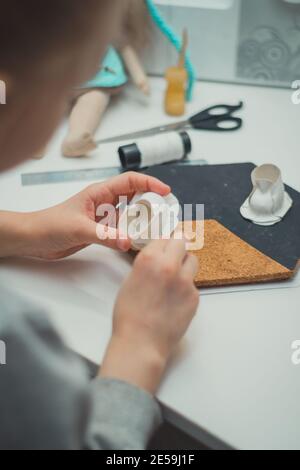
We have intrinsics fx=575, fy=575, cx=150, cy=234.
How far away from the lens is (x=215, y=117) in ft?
3.47

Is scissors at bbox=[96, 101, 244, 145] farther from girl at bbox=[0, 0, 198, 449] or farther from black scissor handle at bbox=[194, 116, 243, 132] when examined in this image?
girl at bbox=[0, 0, 198, 449]

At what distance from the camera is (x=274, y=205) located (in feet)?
2.49

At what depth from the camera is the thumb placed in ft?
2.17

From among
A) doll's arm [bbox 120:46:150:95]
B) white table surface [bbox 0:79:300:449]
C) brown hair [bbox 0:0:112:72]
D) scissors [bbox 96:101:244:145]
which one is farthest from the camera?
doll's arm [bbox 120:46:150:95]

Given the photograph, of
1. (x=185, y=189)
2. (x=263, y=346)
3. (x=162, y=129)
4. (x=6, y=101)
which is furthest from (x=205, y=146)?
(x=6, y=101)

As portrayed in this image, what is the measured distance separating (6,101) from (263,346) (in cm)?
36

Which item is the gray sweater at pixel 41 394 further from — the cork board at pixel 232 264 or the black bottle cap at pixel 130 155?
the black bottle cap at pixel 130 155

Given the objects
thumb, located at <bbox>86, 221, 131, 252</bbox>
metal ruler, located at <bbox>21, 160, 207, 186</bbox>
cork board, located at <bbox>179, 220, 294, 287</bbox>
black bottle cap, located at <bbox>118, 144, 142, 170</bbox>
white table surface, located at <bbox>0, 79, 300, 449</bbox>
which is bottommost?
white table surface, located at <bbox>0, 79, 300, 449</bbox>

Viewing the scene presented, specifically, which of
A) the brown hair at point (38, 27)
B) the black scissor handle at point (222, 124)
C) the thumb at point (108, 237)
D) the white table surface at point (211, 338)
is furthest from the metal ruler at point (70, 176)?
the brown hair at point (38, 27)

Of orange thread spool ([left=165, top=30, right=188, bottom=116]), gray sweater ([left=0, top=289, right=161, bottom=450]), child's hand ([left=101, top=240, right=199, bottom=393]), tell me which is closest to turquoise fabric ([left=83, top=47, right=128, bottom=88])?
orange thread spool ([left=165, top=30, right=188, bottom=116])

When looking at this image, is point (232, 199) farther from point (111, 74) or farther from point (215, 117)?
point (111, 74)

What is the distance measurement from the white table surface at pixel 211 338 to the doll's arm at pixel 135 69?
0.35 meters

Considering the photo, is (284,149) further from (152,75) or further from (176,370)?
(176,370)

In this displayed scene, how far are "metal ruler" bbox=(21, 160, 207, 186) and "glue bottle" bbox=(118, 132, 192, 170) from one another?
0.02m
